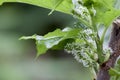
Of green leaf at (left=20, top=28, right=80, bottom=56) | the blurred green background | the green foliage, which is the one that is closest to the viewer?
the green foliage

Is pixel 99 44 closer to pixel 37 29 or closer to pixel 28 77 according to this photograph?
pixel 28 77

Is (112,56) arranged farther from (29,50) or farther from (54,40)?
(29,50)

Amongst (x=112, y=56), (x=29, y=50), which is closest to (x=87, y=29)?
(x=112, y=56)

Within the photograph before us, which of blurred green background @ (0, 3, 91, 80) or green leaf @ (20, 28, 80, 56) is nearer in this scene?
green leaf @ (20, 28, 80, 56)

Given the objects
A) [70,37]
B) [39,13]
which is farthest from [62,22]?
[70,37]

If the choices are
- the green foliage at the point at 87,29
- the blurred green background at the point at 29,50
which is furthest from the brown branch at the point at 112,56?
the blurred green background at the point at 29,50

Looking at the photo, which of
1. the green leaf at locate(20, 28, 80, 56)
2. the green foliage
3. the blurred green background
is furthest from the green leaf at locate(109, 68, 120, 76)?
the blurred green background

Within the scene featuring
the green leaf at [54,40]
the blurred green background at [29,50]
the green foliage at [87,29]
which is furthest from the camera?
the blurred green background at [29,50]

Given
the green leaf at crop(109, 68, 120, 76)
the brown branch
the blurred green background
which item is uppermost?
the blurred green background

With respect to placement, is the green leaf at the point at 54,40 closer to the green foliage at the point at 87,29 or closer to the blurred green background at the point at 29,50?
the green foliage at the point at 87,29

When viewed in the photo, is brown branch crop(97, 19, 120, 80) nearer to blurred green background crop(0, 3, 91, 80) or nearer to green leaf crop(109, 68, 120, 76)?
green leaf crop(109, 68, 120, 76)
